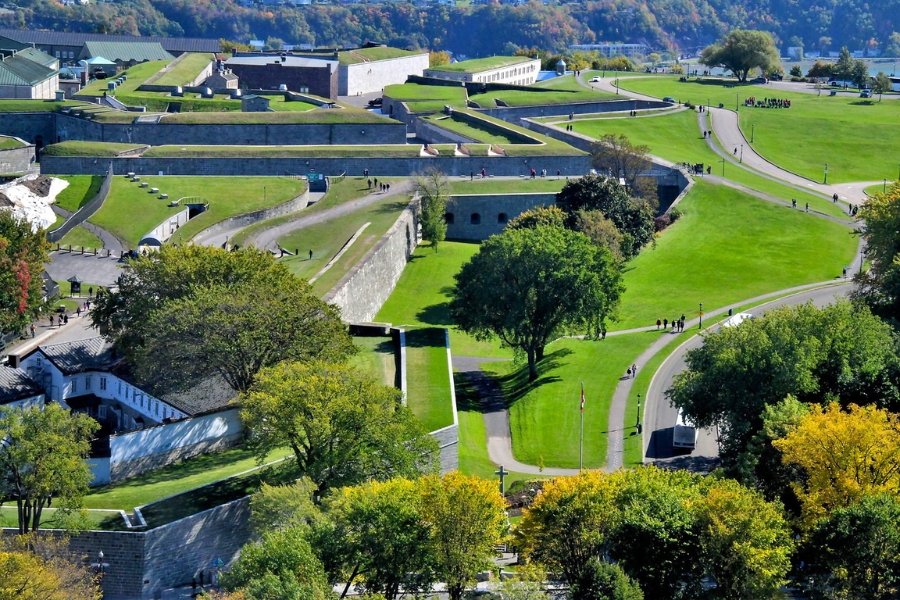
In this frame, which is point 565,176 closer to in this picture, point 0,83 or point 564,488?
point 0,83

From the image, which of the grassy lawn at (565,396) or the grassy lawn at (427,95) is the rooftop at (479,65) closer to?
the grassy lawn at (427,95)

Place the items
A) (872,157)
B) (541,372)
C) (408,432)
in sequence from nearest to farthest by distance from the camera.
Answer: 1. (408,432)
2. (541,372)
3. (872,157)

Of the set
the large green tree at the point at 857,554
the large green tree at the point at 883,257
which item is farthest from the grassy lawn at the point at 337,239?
the large green tree at the point at 857,554

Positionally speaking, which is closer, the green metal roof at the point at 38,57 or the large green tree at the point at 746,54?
the green metal roof at the point at 38,57

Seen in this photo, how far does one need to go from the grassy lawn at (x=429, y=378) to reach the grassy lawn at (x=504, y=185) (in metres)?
28.8

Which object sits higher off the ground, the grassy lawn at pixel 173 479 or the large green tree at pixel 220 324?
the large green tree at pixel 220 324

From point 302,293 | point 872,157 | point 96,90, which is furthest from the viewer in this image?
point 96,90

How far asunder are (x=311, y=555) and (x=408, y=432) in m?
8.19

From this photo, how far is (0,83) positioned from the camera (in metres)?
112

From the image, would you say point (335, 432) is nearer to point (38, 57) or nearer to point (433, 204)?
point (433, 204)

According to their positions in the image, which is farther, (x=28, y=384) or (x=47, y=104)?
(x=47, y=104)

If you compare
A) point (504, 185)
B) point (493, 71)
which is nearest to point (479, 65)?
point (493, 71)

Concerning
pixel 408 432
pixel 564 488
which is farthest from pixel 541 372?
pixel 564 488

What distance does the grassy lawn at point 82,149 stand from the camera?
92938mm
